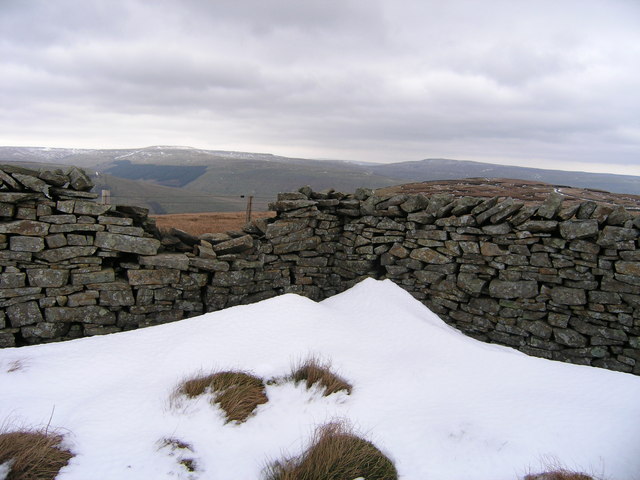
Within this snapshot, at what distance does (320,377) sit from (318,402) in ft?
1.36

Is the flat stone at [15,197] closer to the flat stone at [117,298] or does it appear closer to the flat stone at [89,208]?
the flat stone at [89,208]

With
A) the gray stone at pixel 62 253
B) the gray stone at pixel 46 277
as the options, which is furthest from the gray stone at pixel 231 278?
the gray stone at pixel 46 277

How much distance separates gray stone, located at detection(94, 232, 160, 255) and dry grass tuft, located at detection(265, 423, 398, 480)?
5.77 metres

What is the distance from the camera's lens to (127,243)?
25.8 ft

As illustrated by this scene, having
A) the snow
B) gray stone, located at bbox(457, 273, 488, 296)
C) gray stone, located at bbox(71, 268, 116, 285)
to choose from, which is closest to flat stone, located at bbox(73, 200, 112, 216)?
gray stone, located at bbox(71, 268, 116, 285)

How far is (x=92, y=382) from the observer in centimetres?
518

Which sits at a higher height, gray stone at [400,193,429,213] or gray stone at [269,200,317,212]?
gray stone at [400,193,429,213]

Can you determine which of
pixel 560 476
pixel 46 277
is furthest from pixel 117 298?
pixel 560 476

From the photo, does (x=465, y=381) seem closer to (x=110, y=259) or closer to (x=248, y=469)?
(x=248, y=469)

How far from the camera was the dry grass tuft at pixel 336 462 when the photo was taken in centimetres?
348

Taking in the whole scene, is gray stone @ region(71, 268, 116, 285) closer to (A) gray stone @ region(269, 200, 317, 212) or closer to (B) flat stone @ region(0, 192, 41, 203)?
(B) flat stone @ region(0, 192, 41, 203)

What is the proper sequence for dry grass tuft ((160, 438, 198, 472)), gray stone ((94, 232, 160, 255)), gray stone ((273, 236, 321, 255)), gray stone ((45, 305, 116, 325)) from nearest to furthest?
dry grass tuft ((160, 438, 198, 472)), gray stone ((45, 305, 116, 325)), gray stone ((94, 232, 160, 255)), gray stone ((273, 236, 321, 255))

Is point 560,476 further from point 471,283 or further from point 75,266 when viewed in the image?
point 75,266

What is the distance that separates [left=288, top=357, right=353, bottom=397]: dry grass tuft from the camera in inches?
200
